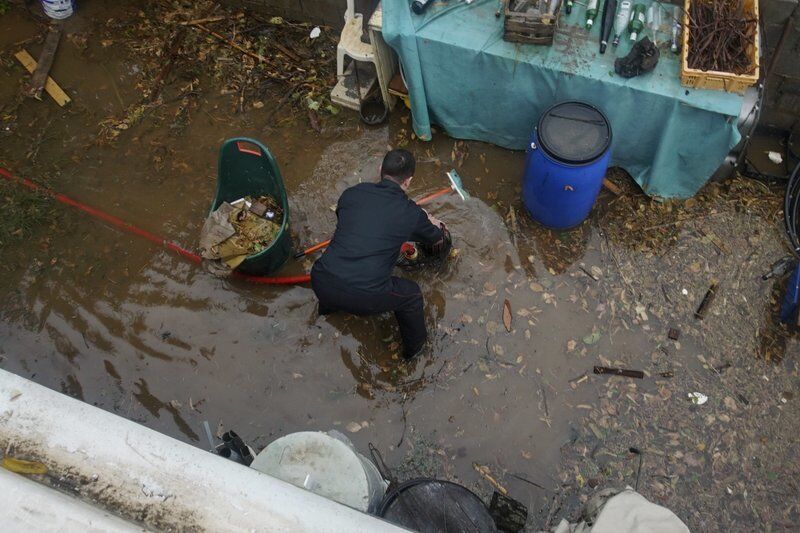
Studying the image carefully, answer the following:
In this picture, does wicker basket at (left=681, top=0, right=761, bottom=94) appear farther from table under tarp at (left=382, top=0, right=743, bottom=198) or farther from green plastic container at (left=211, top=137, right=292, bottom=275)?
green plastic container at (left=211, top=137, right=292, bottom=275)

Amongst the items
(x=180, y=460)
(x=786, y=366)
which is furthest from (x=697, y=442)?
(x=180, y=460)

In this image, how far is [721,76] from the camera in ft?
16.3

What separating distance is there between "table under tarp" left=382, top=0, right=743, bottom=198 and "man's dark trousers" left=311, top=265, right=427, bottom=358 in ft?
7.63

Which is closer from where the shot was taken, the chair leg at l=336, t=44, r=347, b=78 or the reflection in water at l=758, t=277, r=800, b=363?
the reflection in water at l=758, t=277, r=800, b=363

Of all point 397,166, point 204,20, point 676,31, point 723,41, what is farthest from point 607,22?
point 204,20

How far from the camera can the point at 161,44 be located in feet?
24.2

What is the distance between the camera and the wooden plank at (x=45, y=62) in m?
6.96

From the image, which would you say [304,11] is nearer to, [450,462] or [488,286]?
[488,286]

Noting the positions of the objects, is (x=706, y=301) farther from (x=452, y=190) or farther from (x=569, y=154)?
(x=452, y=190)

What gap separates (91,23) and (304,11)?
2.86 meters

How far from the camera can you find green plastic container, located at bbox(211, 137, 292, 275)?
5.25 meters

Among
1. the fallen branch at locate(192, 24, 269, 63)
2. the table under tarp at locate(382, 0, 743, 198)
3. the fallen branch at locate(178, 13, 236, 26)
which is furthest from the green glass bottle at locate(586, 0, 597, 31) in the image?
the fallen branch at locate(178, 13, 236, 26)

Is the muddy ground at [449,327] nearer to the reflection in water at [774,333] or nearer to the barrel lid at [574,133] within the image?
the reflection in water at [774,333]

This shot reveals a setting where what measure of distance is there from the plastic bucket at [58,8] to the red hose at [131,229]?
8.16ft
